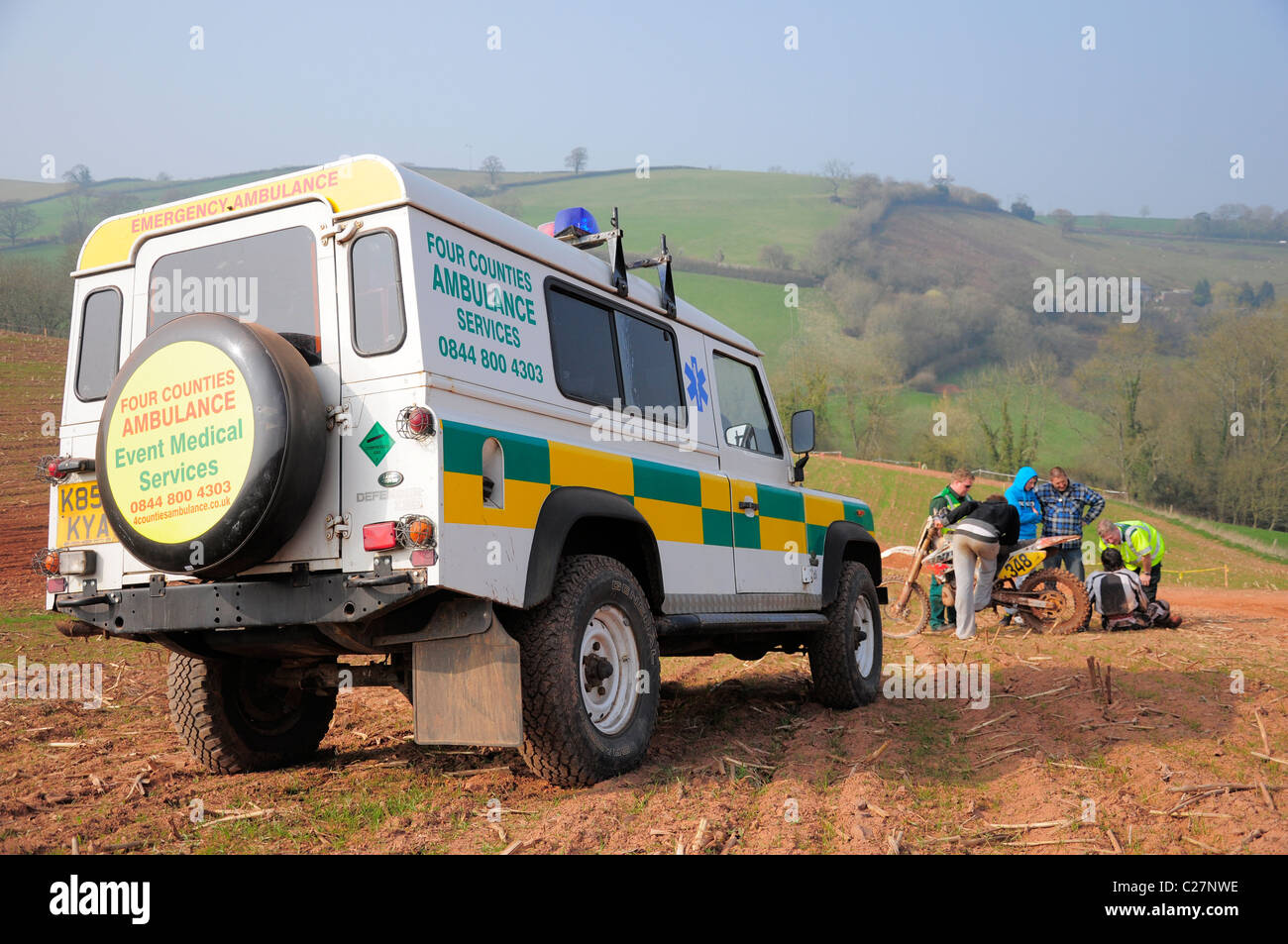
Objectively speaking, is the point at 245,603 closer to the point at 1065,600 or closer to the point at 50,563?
the point at 50,563

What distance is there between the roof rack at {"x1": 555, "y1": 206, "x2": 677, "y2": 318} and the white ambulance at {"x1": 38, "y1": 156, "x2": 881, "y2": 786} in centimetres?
3

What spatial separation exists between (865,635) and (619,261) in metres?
3.60

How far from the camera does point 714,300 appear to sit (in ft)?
253

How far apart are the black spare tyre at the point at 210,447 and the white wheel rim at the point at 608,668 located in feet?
4.72

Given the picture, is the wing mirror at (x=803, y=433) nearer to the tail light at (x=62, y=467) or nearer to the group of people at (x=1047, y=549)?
the group of people at (x=1047, y=549)

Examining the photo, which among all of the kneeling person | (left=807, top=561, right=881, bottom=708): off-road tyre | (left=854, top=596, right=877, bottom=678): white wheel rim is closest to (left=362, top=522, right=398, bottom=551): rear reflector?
(left=807, top=561, right=881, bottom=708): off-road tyre

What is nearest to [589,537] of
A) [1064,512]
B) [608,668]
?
[608,668]

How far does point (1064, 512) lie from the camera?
10688 millimetres

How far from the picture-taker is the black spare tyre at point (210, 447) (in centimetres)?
380

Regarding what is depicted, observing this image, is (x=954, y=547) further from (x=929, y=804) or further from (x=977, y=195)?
(x=977, y=195)

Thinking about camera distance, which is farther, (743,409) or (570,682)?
(743,409)

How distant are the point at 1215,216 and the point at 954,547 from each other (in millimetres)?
151601

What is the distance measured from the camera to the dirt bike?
393 inches
